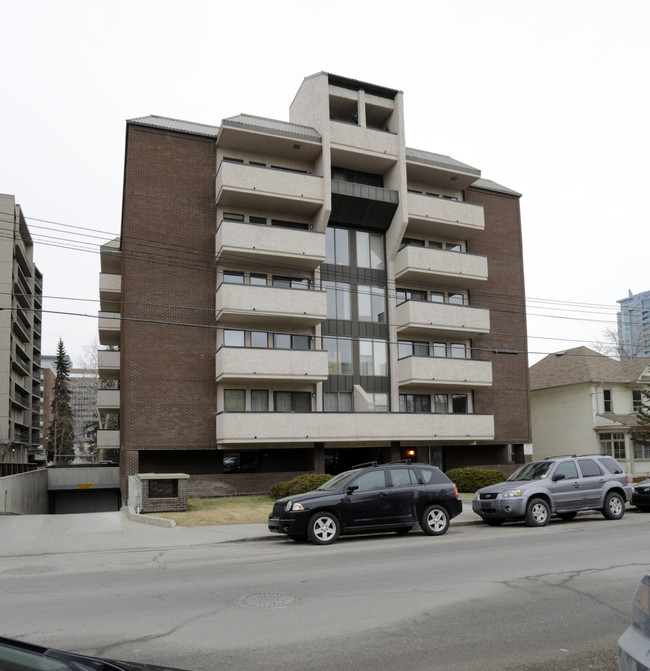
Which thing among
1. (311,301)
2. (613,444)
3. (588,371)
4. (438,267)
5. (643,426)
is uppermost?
(438,267)

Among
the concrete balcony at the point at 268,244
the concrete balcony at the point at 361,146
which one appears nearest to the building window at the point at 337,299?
the concrete balcony at the point at 268,244

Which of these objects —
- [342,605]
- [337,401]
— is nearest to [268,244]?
[337,401]

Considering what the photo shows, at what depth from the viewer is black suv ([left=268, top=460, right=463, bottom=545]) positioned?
46.6 ft

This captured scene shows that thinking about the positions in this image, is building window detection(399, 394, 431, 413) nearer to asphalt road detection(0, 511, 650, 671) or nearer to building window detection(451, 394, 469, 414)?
building window detection(451, 394, 469, 414)

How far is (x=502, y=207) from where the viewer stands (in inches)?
1417

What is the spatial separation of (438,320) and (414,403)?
4.34 m

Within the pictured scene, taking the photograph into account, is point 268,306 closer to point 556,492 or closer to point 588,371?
point 556,492

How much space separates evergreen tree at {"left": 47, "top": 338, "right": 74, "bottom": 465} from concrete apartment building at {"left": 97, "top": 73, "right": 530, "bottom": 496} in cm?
5601

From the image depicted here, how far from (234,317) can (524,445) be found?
663 inches

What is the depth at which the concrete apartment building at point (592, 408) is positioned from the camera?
132 ft

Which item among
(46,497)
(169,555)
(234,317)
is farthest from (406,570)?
(46,497)

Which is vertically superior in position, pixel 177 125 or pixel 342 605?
pixel 177 125

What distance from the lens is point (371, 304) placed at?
32.1 meters

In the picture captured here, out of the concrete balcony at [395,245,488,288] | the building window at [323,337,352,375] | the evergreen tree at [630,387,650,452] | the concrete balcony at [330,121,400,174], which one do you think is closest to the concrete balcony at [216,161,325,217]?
the concrete balcony at [330,121,400,174]
